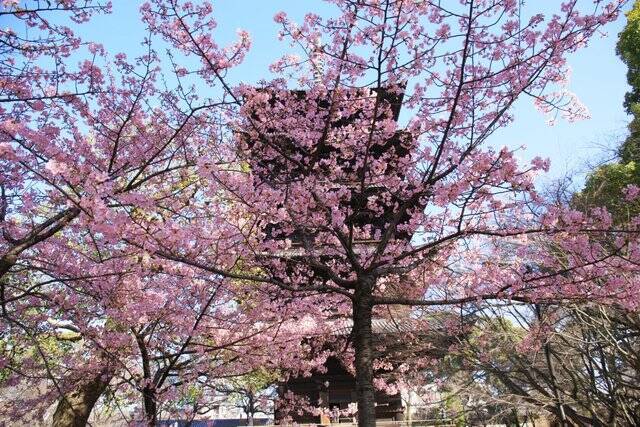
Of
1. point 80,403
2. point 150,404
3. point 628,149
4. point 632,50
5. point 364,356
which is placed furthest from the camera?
point 632,50

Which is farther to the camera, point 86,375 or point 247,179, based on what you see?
point 86,375

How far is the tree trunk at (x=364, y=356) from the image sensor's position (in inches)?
183

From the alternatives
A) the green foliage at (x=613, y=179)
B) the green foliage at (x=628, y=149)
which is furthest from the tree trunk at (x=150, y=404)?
the green foliage at (x=613, y=179)

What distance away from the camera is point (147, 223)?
471cm

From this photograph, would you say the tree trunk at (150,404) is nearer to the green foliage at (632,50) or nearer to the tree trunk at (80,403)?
the tree trunk at (80,403)

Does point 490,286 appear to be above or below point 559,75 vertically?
below

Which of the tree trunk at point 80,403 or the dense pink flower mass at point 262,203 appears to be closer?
the dense pink flower mass at point 262,203

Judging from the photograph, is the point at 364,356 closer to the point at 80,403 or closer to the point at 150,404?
the point at 150,404

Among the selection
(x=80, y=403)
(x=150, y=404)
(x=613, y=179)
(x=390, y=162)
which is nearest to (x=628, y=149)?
(x=613, y=179)

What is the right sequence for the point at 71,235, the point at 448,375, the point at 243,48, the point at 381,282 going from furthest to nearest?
the point at 448,375
the point at 381,282
the point at 71,235
the point at 243,48

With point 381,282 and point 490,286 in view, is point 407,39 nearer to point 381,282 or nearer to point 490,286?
point 490,286

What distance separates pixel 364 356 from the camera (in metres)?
4.91

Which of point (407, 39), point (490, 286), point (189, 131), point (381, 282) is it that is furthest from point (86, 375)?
point (407, 39)

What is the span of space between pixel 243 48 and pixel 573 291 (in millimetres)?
4504
